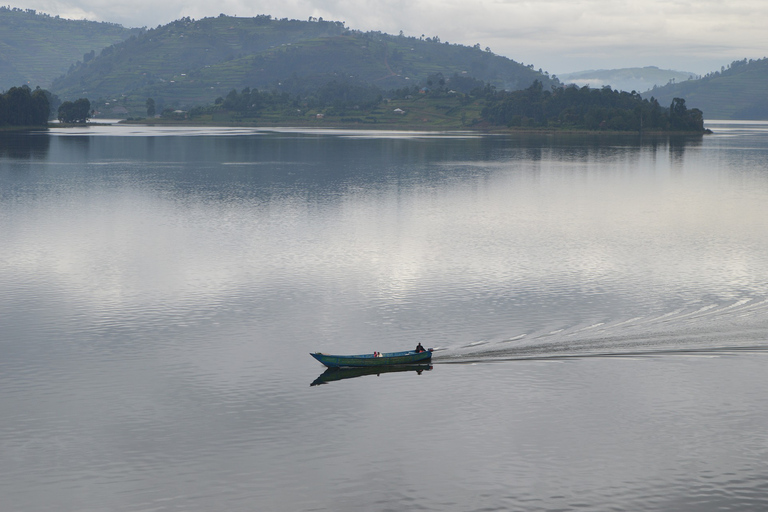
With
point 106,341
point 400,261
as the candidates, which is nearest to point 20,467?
point 106,341

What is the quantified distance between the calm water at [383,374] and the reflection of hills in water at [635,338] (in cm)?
29

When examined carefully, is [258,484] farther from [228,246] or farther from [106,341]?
[228,246]

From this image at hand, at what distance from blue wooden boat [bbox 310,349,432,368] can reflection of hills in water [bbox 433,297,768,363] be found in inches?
113

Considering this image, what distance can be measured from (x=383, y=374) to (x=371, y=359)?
1627 mm

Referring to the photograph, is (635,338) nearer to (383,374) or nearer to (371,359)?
(383,374)

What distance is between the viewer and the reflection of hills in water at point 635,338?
215 ft

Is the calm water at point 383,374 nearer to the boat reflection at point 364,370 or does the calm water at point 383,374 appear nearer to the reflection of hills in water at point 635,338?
the reflection of hills in water at point 635,338

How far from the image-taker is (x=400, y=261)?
103 meters

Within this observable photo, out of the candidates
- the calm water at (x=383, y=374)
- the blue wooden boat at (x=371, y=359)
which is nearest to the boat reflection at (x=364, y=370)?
the blue wooden boat at (x=371, y=359)

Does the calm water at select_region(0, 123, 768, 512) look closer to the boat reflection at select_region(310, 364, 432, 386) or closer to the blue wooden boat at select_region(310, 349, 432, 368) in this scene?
the boat reflection at select_region(310, 364, 432, 386)

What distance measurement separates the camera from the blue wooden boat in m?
61.9

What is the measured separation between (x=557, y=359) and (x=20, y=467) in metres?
39.6

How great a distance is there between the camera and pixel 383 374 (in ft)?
205

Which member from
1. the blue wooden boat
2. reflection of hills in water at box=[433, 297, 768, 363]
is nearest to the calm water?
reflection of hills in water at box=[433, 297, 768, 363]
